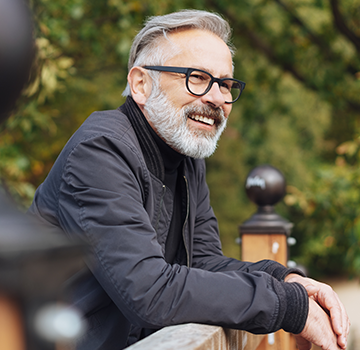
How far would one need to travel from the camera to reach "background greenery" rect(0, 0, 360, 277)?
14.6ft

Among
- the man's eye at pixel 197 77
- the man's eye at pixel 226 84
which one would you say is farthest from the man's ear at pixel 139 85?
the man's eye at pixel 226 84

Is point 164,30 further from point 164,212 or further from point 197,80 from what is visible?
point 164,212

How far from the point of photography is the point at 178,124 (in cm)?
206

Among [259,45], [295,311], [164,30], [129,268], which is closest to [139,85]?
[164,30]

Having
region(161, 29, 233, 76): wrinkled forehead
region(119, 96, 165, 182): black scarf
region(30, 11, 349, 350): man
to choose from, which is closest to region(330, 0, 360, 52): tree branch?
region(30, 11, 349, 350): man

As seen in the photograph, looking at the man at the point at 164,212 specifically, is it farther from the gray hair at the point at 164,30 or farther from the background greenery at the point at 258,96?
the background greenery at the point at 258,96

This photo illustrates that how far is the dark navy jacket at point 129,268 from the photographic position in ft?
4.69

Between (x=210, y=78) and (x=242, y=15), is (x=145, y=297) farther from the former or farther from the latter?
(x=242, y=15)

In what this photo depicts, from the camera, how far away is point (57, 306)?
1.65ft

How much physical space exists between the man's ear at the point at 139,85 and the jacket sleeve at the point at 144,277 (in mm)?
612

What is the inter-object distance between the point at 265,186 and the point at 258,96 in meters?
4.45

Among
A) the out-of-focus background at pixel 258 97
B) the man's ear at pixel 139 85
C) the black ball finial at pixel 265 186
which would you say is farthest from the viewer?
the out-of-focus background at pixel 258 97

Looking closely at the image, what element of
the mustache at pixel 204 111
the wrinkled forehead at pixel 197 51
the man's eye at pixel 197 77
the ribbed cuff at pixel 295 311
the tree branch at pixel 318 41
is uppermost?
the tree branch at pixel 318 41

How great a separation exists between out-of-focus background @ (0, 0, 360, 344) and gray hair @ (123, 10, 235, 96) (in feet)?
3.00
